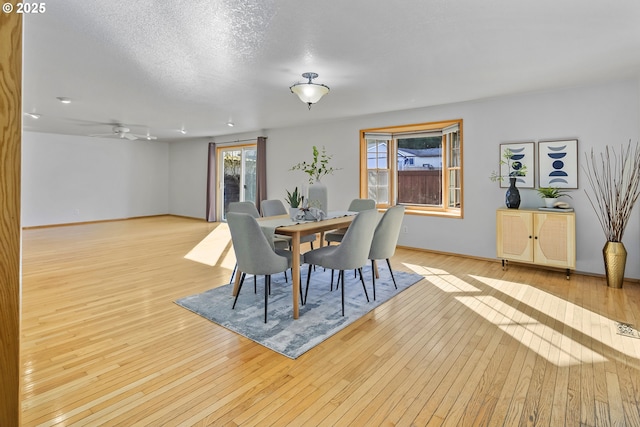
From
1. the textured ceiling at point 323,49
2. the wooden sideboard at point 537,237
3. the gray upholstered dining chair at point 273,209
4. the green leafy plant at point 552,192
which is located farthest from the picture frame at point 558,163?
the gray upholstered dining chair at point 273,209

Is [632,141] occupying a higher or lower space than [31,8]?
lower

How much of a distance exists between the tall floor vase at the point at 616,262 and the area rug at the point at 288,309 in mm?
2040

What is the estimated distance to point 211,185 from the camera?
29.5 feet

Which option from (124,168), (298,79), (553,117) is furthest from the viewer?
(124,168)

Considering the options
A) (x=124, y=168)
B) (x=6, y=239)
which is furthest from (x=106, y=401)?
(x=124, y=168)

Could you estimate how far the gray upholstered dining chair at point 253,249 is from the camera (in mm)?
2734

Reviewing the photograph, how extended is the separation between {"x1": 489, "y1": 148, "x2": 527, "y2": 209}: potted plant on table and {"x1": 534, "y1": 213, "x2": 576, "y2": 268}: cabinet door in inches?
14.4

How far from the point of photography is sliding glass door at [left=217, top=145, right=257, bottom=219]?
8.55 metres

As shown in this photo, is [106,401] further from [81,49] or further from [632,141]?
[632,141]

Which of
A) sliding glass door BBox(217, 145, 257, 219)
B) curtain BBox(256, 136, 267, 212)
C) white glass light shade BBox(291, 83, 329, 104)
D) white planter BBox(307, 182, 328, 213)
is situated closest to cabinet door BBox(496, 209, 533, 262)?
white planter BBox(307, 182, 328, 213)

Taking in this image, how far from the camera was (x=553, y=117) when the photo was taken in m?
4.36

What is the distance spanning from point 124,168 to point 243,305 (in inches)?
325

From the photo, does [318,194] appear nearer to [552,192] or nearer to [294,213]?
[294,213]

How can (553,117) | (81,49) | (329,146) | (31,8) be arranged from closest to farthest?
(31,8) < (81,49) < (553,117) < (329,146)
